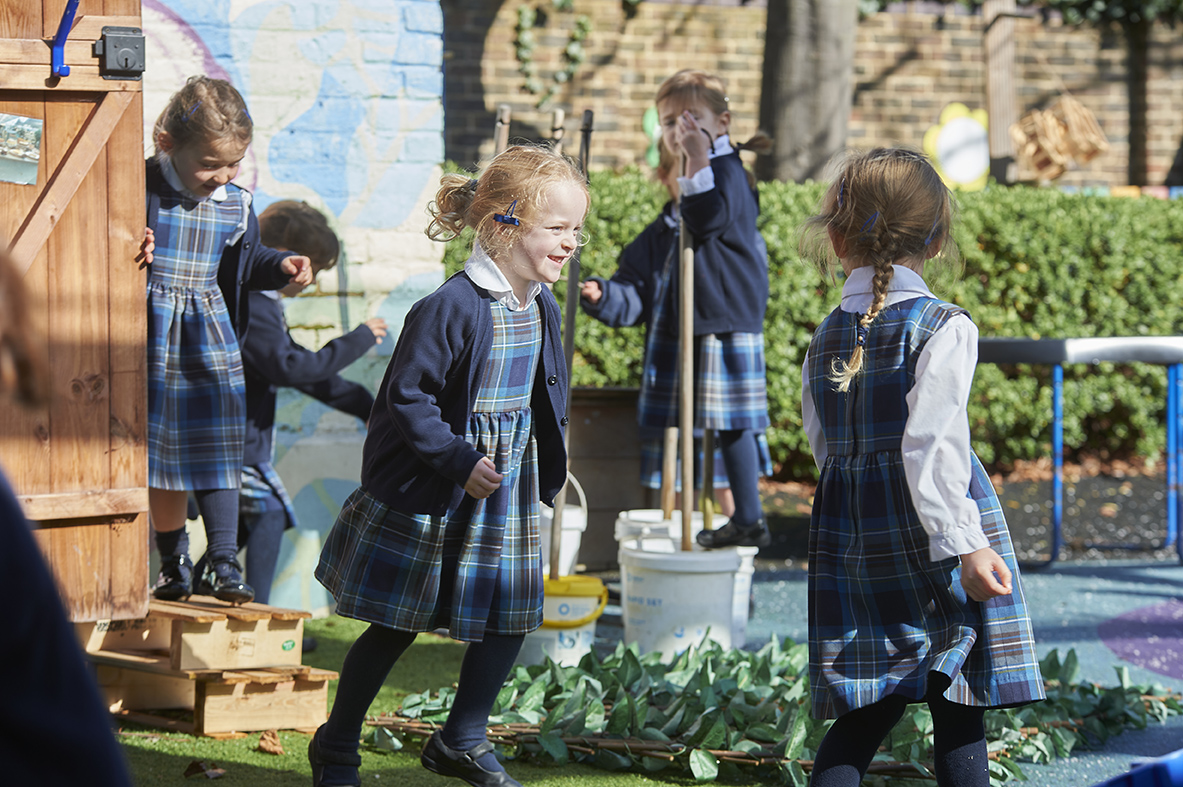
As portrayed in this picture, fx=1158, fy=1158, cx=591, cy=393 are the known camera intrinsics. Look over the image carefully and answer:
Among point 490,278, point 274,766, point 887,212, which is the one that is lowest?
point 274,766

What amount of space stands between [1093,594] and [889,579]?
3352 mm

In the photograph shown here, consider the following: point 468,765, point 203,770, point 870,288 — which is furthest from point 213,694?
point 870,288

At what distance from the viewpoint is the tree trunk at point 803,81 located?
759 centimetres

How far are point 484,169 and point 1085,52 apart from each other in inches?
370

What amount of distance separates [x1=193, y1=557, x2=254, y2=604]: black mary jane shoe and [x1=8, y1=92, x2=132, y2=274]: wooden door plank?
3.73ft

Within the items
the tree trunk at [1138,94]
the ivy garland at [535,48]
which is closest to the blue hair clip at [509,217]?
the ivy garland at [535,48]

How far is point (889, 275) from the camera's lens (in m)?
2.34

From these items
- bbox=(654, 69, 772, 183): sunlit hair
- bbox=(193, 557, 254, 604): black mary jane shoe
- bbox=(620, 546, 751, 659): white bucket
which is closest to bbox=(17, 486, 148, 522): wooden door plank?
bbox=(193, 557, 254, 604): black mary jane shoe

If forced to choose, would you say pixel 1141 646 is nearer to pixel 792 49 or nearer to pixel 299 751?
pixel 299 751

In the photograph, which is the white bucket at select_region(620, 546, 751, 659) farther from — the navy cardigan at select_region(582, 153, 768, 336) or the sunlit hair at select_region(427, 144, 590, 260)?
the sunlit hair at select_region(427, 144, 590, 260)

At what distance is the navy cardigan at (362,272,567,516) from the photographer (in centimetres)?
244

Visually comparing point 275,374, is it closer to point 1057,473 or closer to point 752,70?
point 1057,473

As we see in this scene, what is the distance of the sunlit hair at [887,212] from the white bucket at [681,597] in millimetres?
1607

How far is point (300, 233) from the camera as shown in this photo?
407 centimetres
